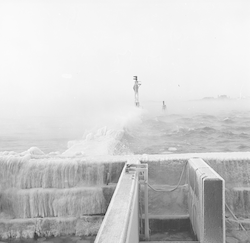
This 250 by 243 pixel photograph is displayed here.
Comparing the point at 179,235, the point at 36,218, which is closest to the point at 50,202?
the point at 36,218

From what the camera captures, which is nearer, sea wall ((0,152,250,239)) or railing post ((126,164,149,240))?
railing post ((126,164,149,240))

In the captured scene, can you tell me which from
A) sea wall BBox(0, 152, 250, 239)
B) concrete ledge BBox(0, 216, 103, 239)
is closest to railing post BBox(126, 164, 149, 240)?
sea wall BBox(0, 152, 250, 239)

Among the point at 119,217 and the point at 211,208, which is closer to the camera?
the point at 119,217

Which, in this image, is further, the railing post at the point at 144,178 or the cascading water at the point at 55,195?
the cascading water at the point at 55,195

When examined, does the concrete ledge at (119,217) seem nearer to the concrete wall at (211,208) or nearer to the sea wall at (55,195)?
the concrete wall at (211,208)

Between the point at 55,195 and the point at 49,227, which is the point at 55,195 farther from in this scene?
the point at 49,227

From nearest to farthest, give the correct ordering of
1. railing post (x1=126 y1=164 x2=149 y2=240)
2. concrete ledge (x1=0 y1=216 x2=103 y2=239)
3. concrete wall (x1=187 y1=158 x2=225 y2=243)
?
concrete wall (x1=187 y1=158 x2=225 y2=243) < railing post (x1=126 y1=164 x2=149 y2=240) < concrete ledge (x1=0 y1=216 x2=103 y2=239)

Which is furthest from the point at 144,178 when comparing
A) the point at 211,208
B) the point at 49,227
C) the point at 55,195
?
the point at 49,227

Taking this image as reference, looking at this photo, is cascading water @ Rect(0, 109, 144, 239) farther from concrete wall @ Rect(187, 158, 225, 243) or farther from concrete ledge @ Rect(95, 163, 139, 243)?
concrete wall @ Rect(187, 158, 225, 243)

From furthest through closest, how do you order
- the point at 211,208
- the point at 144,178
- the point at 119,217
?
the point at 144,178 → the point at 211,208 → the point at 119,217

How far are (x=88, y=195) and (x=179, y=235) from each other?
5.53ft

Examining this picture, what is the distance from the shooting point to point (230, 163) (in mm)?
4699

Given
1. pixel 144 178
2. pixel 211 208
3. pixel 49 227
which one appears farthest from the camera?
pixel 49 227

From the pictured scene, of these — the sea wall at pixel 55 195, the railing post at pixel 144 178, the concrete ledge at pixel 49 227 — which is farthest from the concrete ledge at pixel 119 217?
the concrete ledge at pixel 49 227
